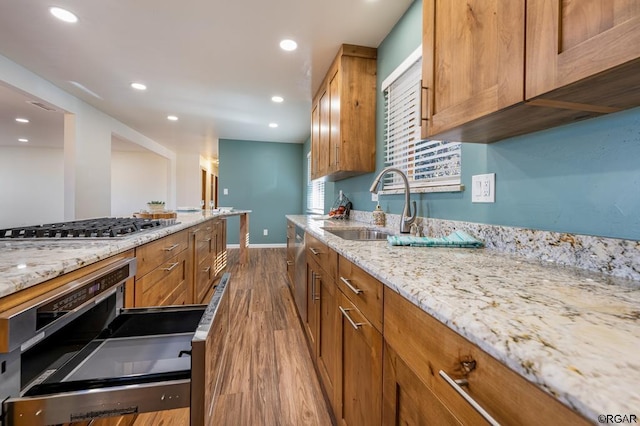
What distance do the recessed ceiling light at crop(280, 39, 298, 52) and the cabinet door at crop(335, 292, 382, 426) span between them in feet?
7.06

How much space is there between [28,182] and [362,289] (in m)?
10.1

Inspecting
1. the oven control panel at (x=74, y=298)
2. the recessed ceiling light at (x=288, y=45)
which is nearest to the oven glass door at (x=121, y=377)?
the oven control panel at (x=74, y=298)

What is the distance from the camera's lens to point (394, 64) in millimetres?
2115

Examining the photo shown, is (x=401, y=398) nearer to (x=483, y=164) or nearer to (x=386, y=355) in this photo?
(x=386, y=355)

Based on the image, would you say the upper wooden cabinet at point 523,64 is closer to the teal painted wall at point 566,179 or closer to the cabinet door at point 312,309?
the teal painted wall at point 566,179

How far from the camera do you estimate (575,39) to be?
2.05 ft

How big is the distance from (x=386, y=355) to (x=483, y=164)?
3.20ft

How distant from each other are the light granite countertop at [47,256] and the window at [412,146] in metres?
1.45

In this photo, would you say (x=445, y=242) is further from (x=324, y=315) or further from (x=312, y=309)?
(x=312, y=309)

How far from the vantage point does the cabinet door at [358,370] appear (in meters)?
0.82

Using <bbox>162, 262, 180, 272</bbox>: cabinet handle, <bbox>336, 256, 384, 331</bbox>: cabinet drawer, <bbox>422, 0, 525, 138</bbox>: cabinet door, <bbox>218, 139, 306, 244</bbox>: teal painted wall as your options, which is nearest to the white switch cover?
<bbox>422, 0, 525, 138</bbox>: cabinet door

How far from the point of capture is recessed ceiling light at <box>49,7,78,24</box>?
1.96 m

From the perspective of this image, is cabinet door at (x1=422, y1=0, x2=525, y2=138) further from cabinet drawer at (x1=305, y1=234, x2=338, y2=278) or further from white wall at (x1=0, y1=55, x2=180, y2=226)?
white wall at (x1=0, y1=55, x2=180, y2=226)

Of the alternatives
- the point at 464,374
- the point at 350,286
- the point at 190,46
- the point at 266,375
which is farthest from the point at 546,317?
the point at 190,46
